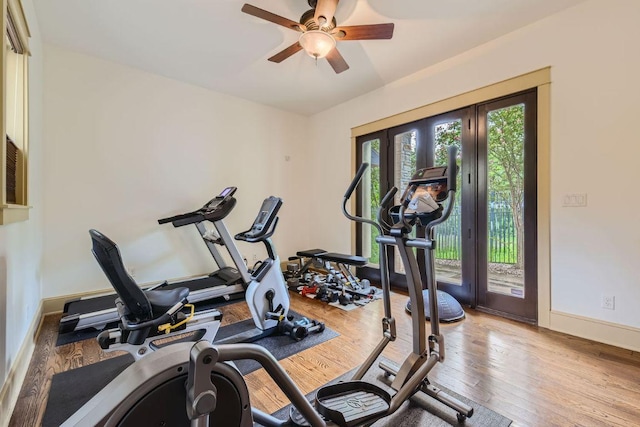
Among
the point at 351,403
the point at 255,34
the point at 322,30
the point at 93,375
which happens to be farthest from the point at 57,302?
the point at 322,30

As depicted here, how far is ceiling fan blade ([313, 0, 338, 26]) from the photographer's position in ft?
6.87

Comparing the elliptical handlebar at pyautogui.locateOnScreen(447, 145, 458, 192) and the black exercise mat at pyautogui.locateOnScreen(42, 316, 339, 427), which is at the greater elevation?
the elliptical handlebar at pyautogui.locateOnScreen(447, 145, 458, 192)

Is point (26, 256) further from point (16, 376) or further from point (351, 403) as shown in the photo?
point (351, 403)

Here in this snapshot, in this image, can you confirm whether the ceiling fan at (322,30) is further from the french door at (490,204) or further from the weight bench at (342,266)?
the weight bench at (342,266)

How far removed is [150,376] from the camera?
932 mm

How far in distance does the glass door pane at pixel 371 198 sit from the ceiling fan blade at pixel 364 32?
1.99 metres

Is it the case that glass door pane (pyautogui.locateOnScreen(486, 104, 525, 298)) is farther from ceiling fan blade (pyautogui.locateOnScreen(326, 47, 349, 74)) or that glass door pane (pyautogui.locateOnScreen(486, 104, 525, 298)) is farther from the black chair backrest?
the black chair backrest

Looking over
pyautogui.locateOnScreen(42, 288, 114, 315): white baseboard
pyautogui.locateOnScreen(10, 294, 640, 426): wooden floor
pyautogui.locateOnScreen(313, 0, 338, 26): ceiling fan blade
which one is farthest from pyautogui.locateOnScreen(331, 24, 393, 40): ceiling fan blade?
pyautogui.locateOnScreen(42, 288, 114, 315): white baseboard

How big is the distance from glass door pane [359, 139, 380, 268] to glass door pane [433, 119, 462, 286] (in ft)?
3.17

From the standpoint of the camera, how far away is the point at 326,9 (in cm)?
215

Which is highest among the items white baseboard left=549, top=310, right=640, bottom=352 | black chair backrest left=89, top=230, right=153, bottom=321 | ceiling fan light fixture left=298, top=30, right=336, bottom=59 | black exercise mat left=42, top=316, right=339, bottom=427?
ceiling fan light fixture left=298, top=30, right=336, bottom=59

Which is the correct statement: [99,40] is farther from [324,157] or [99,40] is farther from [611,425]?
[611,425]

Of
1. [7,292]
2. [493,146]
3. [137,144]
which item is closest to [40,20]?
[137,144]

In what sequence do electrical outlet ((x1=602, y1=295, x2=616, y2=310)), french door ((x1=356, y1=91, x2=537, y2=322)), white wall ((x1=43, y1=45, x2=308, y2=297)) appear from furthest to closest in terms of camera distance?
white wall ((x1=43, y1=45, x2=308, y2=297))
french door ((x1=356, y1=91, x2=537, y2=322))
electrical outlet ((x1=602, y1=295, x2=616, y2=310))
